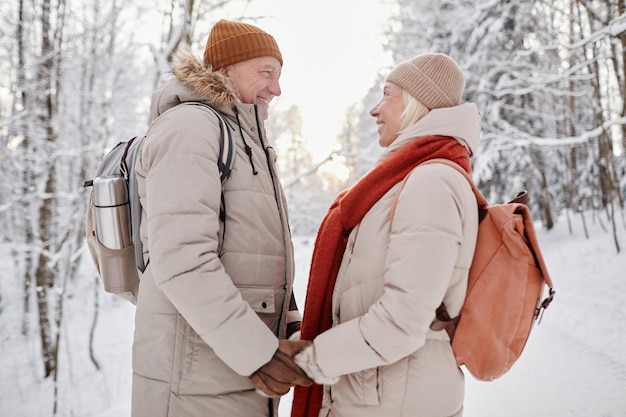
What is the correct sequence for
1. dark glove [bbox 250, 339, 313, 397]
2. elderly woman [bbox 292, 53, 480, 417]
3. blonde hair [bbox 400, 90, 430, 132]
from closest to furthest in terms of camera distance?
elderly woman [bbox 292, 53, 480, 417] → dark glove [bbox 250, 339, 313, 397] → blonde hair [bbox 400, 90, 430, 132]

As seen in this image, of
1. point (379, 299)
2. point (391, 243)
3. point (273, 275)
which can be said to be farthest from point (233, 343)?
point (391, 243)

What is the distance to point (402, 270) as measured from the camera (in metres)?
1.53

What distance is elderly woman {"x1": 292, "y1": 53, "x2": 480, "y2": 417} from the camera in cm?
154

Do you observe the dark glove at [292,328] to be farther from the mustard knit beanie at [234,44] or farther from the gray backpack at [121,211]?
the mustard knit beanie at [234,44]

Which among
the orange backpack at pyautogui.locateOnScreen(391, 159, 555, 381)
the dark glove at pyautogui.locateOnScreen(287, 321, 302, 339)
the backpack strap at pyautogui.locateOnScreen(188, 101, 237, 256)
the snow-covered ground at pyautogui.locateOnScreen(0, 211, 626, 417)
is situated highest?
the backpack strap at pyautogui.locateOnScreen(188, 101, 237, 256)

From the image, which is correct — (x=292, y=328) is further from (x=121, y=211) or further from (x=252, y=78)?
(x=252, y=78)

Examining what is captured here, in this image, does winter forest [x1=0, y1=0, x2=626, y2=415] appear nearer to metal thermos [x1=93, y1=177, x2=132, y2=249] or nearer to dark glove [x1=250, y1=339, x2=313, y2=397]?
metal thermos [x1=93, y1=177, x2=132, y2=249]

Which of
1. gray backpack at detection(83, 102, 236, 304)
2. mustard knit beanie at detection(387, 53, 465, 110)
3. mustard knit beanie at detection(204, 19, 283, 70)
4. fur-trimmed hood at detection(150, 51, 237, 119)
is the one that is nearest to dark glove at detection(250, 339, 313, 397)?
gray backpack at detection(83, 102, 236, 304)

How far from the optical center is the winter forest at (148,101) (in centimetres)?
834

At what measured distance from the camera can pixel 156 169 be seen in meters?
1.65

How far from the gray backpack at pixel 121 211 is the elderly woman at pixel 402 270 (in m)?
0.56

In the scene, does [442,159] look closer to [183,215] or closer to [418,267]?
[418,267]

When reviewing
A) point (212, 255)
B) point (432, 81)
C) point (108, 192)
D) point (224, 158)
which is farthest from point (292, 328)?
point (432, 81)

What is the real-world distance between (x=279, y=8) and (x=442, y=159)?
259 inches
